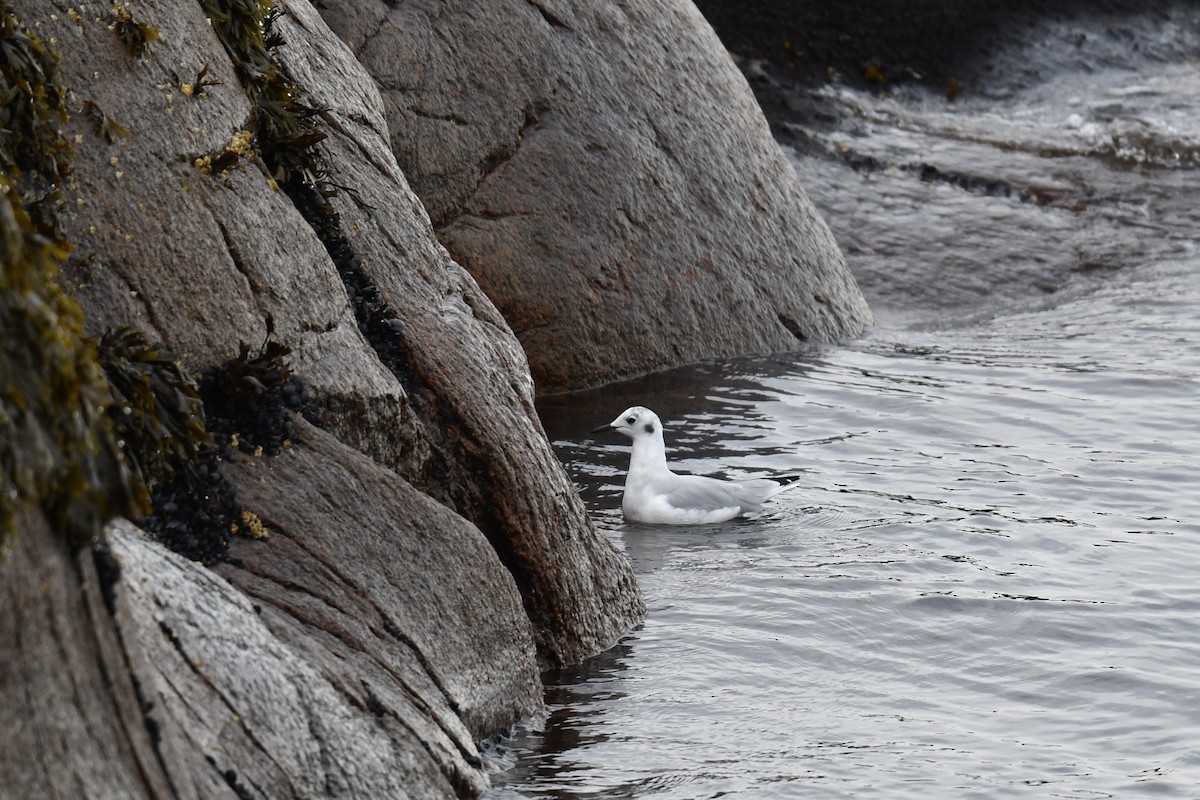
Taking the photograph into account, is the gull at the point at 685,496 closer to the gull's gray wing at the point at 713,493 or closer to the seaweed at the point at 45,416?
the gull's gray wing at the point at 713,493

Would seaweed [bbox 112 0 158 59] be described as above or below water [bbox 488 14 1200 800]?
above

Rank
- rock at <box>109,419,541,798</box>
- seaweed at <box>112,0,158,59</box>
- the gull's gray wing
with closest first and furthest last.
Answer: rock at <box>109,419,541,798</box>
seaweed at <box>112,0,158,59</box>
the gull's gray wing

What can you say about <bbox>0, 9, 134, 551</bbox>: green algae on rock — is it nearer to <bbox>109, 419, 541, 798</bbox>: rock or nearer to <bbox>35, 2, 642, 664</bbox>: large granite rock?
<bbox>109, 419, 541, 798</bbox>: rock

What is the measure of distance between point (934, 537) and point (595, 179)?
13.9ft

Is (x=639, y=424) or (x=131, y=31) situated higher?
(x=131, y=31)

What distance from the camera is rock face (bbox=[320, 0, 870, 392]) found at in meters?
11.6

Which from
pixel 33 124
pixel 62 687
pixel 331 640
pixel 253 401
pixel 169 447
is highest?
pixel 33 124

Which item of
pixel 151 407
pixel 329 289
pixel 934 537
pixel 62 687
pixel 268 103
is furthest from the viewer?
pixel 934 537

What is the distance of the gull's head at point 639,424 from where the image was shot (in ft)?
33.7

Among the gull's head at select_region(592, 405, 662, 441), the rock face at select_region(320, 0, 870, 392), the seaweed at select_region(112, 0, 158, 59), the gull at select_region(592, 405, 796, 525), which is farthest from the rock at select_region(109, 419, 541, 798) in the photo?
the rock face at select_region(320, 0, 870, 392)

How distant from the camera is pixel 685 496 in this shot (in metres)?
9.77

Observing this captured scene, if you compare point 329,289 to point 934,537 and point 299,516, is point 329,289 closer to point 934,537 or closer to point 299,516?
point 299,516

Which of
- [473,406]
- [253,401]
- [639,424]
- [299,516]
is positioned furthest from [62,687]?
[639,424]

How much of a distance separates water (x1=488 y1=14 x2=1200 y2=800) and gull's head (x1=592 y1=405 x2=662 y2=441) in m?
0.43
